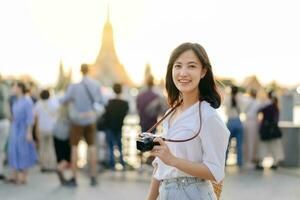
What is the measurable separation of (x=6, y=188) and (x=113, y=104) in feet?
7.36

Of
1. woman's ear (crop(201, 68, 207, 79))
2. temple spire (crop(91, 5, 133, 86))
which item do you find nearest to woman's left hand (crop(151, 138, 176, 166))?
woman's ear (crop(201, 68, 207, 79))

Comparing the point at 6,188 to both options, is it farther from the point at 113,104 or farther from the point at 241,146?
the point at 241,146

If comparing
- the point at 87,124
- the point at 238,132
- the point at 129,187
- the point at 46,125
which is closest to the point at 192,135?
the point at 87,124

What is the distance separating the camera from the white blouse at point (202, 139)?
2.73 metres

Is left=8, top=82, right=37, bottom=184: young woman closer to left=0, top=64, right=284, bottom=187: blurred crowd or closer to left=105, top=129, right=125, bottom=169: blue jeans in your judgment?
left=0, top=64, right=284, bottom=187: blurred crowd

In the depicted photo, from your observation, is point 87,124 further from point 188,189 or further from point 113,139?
point 188,189

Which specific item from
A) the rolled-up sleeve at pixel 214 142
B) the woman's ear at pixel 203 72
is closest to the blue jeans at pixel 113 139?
the woman's ear at pixel 203 72

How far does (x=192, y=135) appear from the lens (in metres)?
2.74

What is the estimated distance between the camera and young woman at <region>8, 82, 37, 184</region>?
9750mm

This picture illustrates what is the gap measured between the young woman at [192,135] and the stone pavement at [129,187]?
582 centimetres

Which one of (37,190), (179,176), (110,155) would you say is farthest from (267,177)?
(179,176)

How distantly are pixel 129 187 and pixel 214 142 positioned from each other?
276 inches

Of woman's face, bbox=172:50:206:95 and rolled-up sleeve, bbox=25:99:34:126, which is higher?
woman's face, bbox=172:50:206:95

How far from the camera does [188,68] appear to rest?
2.86 m
